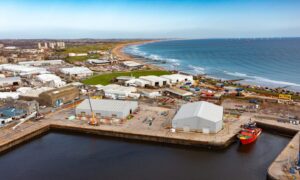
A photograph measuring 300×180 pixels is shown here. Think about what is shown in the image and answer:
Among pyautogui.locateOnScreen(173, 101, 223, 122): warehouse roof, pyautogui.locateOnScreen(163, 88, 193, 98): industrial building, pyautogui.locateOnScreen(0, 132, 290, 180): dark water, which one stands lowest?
pyautogui.locateOnScreen(0, 132, 290, 180): dark water

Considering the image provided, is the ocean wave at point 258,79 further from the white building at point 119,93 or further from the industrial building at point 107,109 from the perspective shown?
the industrial building at point 107,109

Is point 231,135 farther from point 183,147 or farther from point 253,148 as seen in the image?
point 183,147

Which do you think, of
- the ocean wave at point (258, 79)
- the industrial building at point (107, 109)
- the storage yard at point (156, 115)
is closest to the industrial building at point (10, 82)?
the storage yard at point (156, 115)

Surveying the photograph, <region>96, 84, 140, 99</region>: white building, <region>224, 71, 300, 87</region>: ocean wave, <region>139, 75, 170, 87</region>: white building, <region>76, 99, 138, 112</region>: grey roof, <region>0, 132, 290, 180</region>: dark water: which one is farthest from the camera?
<region>224, 71, 300, 87</region>: ocean wave

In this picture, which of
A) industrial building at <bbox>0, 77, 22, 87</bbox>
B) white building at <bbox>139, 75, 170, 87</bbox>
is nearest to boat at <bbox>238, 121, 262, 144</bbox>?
white building at <bbox>139, 75, 170, 87</bbox>

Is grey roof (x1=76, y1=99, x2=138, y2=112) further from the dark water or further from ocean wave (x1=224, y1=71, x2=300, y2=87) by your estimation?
ocean wave (x1=224, y1=71, x2=300, y2=87)

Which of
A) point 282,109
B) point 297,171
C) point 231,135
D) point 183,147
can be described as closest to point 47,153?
point 183,147
